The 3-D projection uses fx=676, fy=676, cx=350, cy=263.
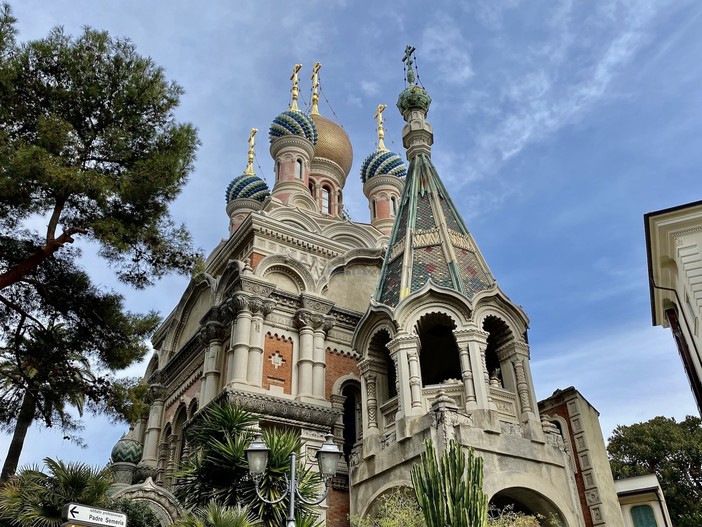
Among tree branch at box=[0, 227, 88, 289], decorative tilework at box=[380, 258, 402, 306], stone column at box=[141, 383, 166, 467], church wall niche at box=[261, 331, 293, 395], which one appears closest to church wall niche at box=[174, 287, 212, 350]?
stone column at box=[141, 383, 166, 467]

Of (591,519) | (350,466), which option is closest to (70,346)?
(350,466)

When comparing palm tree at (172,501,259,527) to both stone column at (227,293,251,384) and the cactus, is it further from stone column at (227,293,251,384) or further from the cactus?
stone column at (227,293,251,384)

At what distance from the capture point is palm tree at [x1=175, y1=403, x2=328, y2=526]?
1147cm

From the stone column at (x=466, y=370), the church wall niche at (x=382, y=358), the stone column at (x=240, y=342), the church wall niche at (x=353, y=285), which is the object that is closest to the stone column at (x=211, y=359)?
the stone column at (x=240, y=342)

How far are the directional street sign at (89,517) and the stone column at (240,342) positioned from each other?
905cm

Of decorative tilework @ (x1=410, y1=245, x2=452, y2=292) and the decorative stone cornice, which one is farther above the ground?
decorative tilework @ (x1=410, y1=245, x2=452, y2=292)

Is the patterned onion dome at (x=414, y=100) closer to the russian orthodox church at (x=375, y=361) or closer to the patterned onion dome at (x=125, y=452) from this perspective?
the russian orthodox church at (x=375, y=361)

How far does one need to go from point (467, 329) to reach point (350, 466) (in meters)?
4.03

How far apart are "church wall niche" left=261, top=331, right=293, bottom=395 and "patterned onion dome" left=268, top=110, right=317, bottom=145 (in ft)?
33.8

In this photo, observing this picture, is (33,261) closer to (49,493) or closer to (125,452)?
(49,493)

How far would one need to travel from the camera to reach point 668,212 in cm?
1240

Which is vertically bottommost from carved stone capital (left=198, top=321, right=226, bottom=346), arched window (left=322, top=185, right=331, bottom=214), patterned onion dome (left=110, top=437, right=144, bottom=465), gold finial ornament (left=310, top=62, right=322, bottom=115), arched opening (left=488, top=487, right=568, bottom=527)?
arched opening (left=488, top=487, right=568, bottom=527)

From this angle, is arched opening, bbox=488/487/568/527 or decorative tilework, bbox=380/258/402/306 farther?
decorative tilework, bbox=380/258/402/306

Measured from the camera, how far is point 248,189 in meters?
28.5
